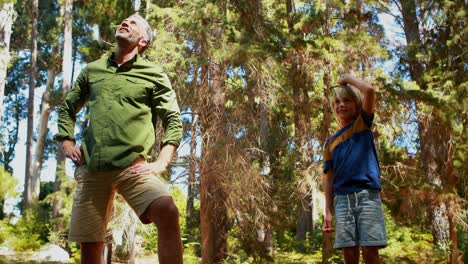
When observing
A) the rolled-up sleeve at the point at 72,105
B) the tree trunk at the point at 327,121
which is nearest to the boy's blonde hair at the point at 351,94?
the rolled-up sleeve at the point at 72,105

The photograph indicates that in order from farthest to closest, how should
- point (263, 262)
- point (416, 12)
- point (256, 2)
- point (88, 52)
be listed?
point (416, 12)
point (88, 52)
point (263, 262)
point (256, 2)

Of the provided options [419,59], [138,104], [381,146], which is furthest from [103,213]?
[419,59]

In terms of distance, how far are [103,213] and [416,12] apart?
10288 mm

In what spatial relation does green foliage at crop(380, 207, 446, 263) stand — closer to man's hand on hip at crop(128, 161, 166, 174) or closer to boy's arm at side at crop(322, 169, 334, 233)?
boy's arm at side at crop(322, 169, 334, 233)

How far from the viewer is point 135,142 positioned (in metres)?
2.38

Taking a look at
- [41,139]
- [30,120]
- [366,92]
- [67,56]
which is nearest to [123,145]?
[366,92]

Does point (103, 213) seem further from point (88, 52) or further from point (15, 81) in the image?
point (15, 81)

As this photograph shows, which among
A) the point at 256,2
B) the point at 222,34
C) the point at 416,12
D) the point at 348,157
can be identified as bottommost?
the point at 348,157

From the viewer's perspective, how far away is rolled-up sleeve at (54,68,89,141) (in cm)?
260

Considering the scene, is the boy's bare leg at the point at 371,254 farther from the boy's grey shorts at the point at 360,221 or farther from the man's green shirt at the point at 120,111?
the man's green shirt at the point at 120,111

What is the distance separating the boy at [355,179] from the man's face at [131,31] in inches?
52.5

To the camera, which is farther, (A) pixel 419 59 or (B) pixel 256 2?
(A) pixel 419 59

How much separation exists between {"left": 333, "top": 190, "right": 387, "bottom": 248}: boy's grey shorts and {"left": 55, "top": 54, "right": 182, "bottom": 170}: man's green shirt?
114 centimetres

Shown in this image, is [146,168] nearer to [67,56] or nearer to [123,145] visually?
[123,145]
